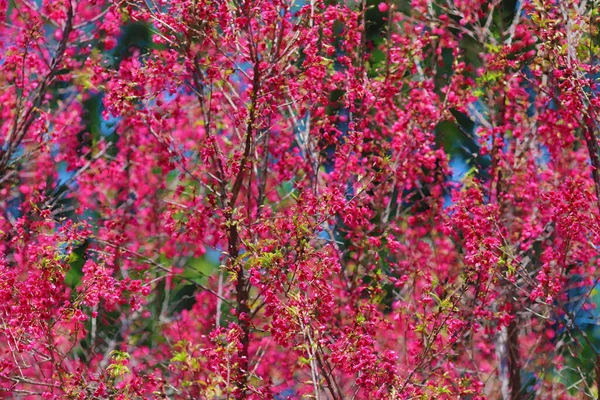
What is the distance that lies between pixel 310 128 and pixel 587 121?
10.7 ft

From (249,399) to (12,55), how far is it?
5607 mm

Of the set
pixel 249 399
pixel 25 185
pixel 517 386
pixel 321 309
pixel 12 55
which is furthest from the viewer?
pixel 25 185

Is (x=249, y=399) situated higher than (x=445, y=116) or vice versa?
(x=445, y=116)

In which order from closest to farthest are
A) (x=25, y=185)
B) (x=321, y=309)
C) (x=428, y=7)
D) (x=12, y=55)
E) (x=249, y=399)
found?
(x=321, y=309) → (x=249, y=399) → (x=12, y=55) → (x=428, y=7) → (x=25, y=185)

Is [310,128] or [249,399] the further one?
[310,128]

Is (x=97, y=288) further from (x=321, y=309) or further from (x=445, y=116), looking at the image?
(x=445, y=116)

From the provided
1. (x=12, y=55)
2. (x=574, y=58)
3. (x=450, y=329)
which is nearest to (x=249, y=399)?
(x=450, y=329)

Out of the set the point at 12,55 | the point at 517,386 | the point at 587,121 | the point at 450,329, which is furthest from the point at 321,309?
the point at 12,55

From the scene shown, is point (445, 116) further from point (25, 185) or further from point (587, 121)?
point (25, 185)

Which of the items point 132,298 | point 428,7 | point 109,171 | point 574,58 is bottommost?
point 132,298

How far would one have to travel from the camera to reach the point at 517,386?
29.8 feet

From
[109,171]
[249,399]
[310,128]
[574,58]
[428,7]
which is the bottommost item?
[249,399]

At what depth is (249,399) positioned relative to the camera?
693 centimetres

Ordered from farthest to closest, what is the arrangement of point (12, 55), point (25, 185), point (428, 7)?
1. point (25, 185)
2. point (428, 7)
3. point (12, 55)
